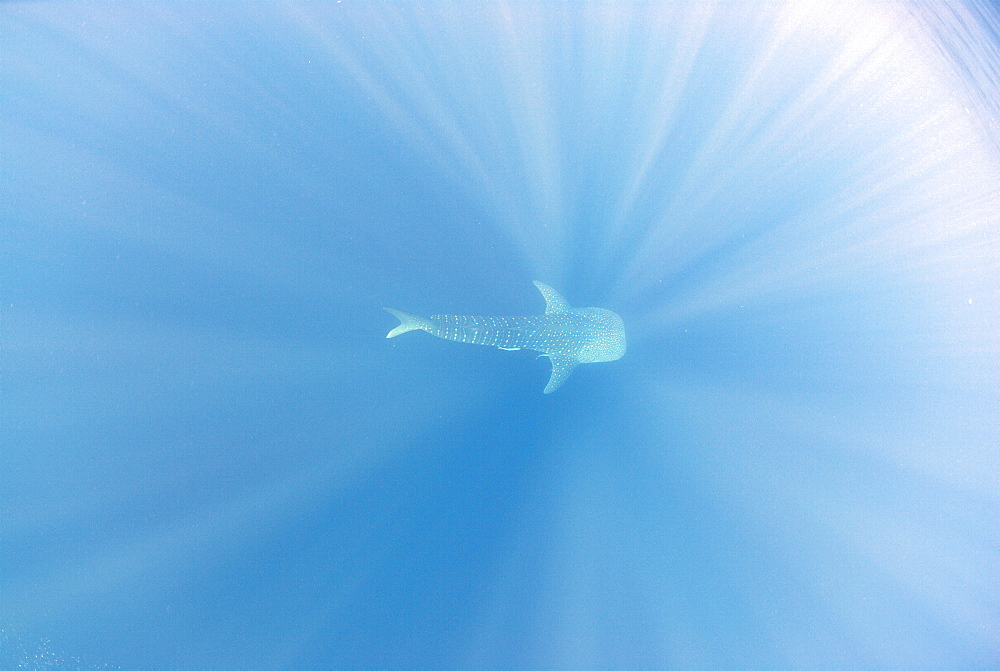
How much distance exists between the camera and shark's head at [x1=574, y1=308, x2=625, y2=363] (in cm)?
435

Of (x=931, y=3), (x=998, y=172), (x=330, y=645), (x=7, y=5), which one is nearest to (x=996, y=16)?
(x=931, y=3)

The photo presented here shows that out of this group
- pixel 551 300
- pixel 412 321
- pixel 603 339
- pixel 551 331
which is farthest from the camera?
pixel 603 339

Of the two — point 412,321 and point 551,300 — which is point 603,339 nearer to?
point 551,300

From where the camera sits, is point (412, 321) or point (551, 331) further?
point (551, 331)

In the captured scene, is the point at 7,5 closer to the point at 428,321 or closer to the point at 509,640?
the point at 428,321

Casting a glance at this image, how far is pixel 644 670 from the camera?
161 inches

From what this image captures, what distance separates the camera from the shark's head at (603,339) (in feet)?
14.3

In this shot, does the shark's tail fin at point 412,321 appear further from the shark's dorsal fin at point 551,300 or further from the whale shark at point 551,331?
the shark's dorsal fin at point 551,300

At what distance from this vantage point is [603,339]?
4422 mm

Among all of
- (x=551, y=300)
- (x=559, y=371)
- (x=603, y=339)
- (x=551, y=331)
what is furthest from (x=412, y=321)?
(x=603, y=339)

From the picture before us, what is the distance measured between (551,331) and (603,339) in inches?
27.3

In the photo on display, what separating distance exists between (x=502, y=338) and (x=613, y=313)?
1.44 meters

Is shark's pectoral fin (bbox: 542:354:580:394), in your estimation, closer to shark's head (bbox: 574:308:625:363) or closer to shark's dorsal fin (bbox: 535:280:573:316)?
shark's head (bbox: 574:308:625:363)

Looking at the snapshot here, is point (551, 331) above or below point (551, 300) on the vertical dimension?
below
